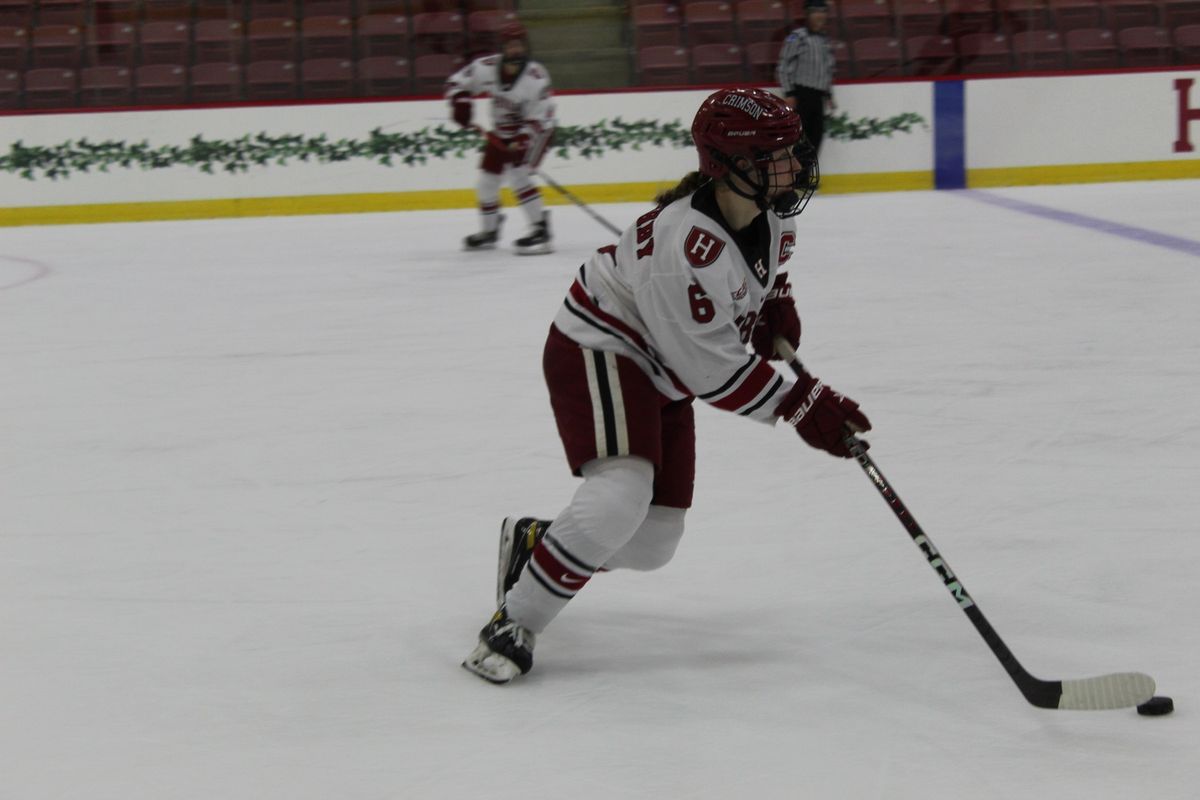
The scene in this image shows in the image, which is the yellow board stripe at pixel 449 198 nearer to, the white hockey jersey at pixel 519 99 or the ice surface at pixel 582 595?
the white hockey jersey at pixel 519 99

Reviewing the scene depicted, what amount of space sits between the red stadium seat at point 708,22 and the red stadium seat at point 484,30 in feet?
4.13

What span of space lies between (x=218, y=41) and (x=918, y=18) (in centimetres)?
498

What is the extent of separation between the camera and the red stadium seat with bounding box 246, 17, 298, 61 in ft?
31.1

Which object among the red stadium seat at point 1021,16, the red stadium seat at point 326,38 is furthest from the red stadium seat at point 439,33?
the red stadium seat at point 1021,16

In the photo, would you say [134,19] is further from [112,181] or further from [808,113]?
[808,113]

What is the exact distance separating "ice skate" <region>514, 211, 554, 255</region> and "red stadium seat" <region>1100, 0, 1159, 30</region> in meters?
5.06

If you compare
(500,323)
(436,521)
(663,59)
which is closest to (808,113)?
(663,59)

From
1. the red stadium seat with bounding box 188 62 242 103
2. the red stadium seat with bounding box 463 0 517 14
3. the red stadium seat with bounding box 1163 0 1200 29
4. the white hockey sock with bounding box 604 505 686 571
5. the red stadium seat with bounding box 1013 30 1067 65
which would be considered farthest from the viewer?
the red stadium seat with bounding box 463 0 517 14

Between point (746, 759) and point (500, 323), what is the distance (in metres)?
3.44

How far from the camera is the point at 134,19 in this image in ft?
31.8

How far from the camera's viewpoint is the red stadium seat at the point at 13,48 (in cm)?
923

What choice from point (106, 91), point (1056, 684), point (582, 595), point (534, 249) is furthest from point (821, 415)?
point (106, 91)

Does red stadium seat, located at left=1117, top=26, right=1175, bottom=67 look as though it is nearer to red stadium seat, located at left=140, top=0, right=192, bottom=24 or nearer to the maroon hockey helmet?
red stadium seat, located at left=140, top=0, right=192, bottom=24

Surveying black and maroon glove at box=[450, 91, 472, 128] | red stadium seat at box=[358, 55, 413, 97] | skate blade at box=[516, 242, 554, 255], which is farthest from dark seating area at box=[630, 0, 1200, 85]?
skate blade at box=[516, 242, 554, 255]
